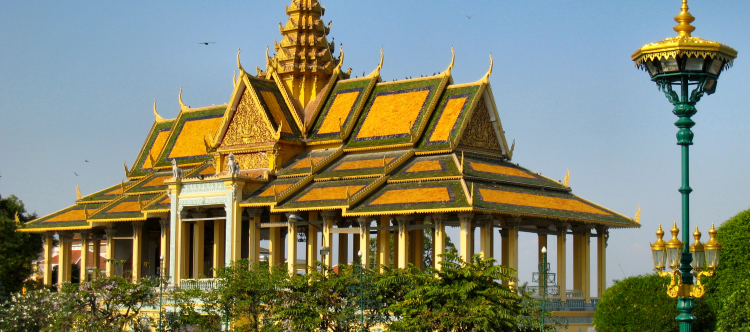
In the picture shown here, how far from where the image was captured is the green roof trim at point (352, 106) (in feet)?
160

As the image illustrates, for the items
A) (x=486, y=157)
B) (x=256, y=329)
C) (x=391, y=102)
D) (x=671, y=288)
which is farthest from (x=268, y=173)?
(x=671, y=288)

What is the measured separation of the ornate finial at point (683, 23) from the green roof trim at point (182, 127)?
3716 cm

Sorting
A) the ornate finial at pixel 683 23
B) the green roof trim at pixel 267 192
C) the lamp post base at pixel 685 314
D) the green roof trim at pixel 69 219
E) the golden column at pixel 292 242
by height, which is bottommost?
the lamp post base at pixel 685 314

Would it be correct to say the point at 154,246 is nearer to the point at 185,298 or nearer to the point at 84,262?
the point at 84,262

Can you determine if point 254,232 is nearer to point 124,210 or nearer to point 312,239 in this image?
point 312,239

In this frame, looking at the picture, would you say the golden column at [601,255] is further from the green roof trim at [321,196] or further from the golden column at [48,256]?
the golden column at [48,256]

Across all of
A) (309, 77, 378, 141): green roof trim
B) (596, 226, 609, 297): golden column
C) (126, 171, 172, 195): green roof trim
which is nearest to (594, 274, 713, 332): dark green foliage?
(596, 226, 609, 297): golden column

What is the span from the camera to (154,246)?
5756 cm

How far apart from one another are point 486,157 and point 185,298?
1355 centimetres

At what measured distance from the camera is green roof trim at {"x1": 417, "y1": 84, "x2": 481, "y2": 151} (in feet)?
147

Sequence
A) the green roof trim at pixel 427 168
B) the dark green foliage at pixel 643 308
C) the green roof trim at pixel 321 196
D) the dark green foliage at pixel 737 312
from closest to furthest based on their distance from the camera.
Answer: the dark green foliage at pixel 737 312 < the dark green foliage at pixel 643 308 < the green roof trim at pixel 427 168 < the green roof trim at pixel 321 196

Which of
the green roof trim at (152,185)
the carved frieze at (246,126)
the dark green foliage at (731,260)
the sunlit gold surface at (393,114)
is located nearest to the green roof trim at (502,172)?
the sunlit gold surface at (393,114)

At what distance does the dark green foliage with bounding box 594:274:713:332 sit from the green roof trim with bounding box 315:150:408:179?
43.3 feet

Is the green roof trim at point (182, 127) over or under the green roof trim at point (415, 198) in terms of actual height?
over
